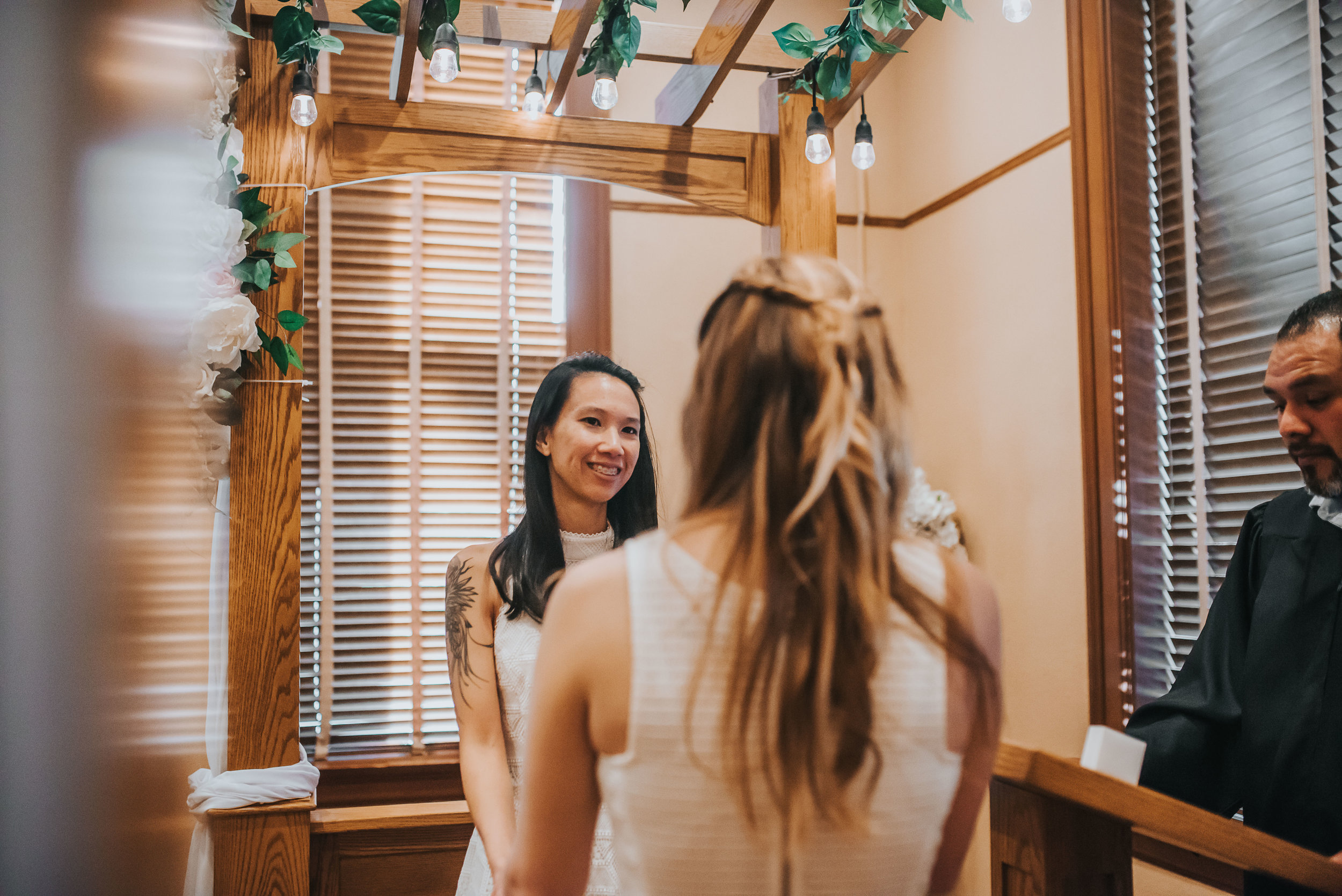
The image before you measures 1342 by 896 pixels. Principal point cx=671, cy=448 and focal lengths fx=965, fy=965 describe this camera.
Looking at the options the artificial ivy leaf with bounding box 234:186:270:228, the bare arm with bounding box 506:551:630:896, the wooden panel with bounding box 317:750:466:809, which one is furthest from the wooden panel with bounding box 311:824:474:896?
the bare arm with bounding box 506:551:630:896

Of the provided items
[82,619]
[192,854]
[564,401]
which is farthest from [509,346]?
[82,619]

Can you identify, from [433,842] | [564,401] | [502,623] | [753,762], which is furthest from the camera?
[433,842]

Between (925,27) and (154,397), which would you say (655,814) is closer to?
(154,397)

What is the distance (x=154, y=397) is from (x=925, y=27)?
324cm

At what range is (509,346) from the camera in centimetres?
336

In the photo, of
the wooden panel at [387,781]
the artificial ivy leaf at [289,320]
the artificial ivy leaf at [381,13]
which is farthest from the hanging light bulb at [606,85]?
the wooden panel at [387,781]

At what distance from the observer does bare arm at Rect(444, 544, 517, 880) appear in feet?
5.72

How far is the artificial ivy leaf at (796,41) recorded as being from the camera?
2139mm

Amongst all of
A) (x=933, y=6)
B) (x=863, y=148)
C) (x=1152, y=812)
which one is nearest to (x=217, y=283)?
(x=863, y=148)

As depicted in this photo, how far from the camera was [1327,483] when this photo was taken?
1772 millimetres

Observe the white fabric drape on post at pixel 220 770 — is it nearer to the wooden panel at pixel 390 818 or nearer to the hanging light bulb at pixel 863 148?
the wooden panel at pixel 390 818

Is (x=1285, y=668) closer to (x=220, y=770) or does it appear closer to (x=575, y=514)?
(x=575, y=514)

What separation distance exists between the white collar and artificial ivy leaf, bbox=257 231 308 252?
2102 mm

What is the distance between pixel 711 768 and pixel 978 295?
2841mm
